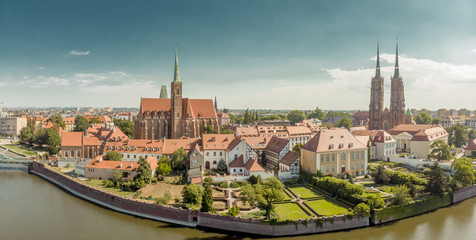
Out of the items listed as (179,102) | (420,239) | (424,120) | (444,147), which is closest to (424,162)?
(444,147)

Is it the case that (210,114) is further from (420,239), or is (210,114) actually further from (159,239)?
(420,239)

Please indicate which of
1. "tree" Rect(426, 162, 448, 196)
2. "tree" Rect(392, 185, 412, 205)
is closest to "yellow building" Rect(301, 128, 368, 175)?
"tree" Rect(426, 162, 448, 196)

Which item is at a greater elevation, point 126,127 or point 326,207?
point 126,127

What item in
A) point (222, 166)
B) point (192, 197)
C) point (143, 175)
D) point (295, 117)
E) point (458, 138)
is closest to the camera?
point (192, 197)

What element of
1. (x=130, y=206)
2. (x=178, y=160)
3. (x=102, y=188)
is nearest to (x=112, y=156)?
(x=102, y=188)

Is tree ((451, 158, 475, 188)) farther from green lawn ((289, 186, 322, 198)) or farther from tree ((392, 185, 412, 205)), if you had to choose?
green lawn ((289, 186, 322, 198))

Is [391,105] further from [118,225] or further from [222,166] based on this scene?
[118,225]

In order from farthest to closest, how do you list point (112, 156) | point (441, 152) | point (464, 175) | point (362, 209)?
point (441, 152) → point (112, 156) → point (464, 175) → point (362, 209)
